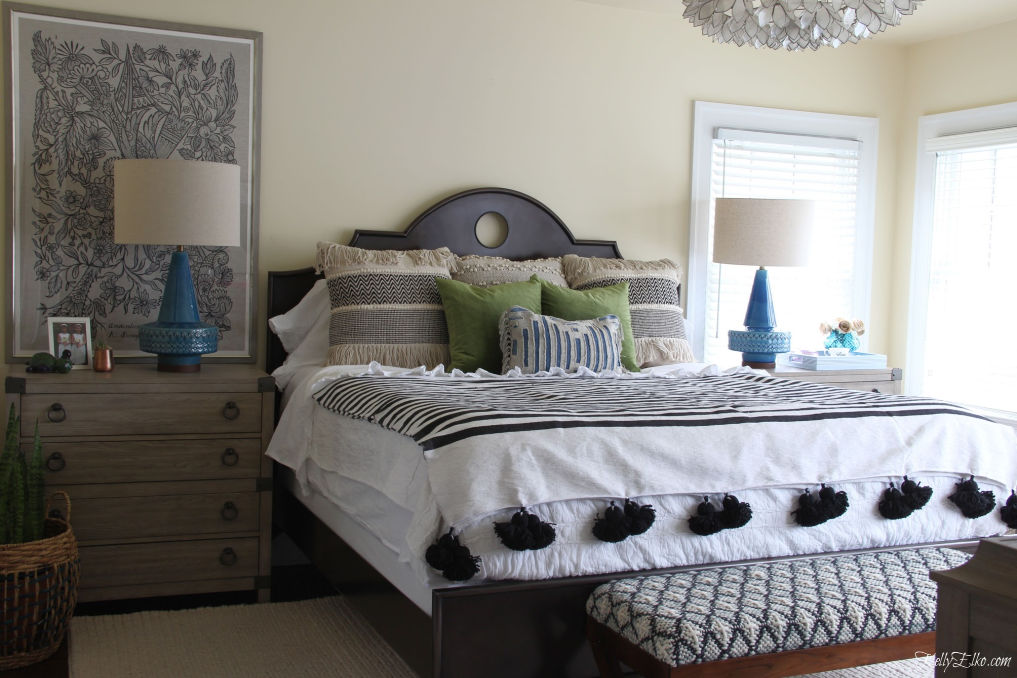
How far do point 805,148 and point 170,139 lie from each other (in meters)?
2.95

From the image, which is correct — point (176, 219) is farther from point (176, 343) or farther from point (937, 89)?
point (937, 89)

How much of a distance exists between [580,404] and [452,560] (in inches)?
26.7

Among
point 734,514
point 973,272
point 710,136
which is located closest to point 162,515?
point 734,514

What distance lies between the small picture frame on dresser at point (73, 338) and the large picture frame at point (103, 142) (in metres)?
0.11

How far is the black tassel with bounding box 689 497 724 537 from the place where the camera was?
217cm

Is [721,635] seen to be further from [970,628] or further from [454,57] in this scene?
[454,57]

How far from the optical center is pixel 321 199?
153 inches

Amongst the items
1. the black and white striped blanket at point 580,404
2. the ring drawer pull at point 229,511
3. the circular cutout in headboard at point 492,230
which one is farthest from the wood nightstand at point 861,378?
the ring drawer pull at point 229,511

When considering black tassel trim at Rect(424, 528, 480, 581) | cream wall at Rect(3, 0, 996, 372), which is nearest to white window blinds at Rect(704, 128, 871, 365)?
cream wall at Rect(3, 0, 996, 372)

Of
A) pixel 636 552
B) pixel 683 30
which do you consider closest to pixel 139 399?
pixel 636 552

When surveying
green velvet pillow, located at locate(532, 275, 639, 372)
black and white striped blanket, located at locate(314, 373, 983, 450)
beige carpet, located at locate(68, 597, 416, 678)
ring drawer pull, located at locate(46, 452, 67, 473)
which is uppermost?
green velvet pillow, located at locate(532, 275, 639, 372)

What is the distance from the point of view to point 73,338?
3455mm

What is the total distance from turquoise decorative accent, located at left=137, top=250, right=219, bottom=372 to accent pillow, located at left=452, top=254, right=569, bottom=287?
98 cm

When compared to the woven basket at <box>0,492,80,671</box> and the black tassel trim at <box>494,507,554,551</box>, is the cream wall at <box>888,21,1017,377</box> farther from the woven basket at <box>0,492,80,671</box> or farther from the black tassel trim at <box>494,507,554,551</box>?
the woven basket at <box>0,492,80,671</box>
